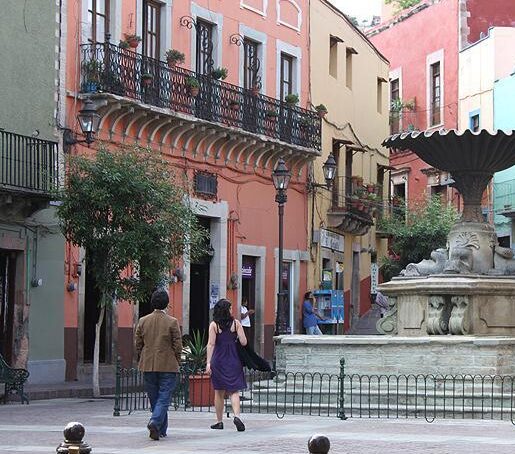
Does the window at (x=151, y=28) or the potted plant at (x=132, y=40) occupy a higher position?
the window at (x=151, y=28)

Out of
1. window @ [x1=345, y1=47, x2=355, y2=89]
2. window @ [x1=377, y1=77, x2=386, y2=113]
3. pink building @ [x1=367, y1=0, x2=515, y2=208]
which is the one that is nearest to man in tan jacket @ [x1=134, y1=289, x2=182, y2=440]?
window @ [x1=345, y1=47, x2=355, y2=89]

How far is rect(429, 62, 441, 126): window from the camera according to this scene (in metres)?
47.0

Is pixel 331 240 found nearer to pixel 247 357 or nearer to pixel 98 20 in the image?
pixel 98 20

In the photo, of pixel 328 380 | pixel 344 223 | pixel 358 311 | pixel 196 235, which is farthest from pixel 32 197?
pixel 358 311

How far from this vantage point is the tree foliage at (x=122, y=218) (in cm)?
2227

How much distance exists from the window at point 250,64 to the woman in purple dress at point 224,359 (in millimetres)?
18979

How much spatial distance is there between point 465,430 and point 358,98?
92.7ft

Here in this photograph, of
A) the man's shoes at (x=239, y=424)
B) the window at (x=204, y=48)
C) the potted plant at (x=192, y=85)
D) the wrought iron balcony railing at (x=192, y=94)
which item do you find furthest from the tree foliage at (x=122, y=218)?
the window at (x=204, y=48)

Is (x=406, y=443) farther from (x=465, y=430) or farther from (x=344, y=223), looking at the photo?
(x=344, y=223)

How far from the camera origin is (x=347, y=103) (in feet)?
136

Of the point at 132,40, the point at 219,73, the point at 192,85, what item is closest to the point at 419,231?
the point at 219,73

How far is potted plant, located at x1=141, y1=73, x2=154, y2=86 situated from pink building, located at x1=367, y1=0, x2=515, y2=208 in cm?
1810

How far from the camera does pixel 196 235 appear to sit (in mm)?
23281

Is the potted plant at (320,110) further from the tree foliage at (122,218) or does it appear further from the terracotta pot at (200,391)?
the terracotta pot at (200,391)
